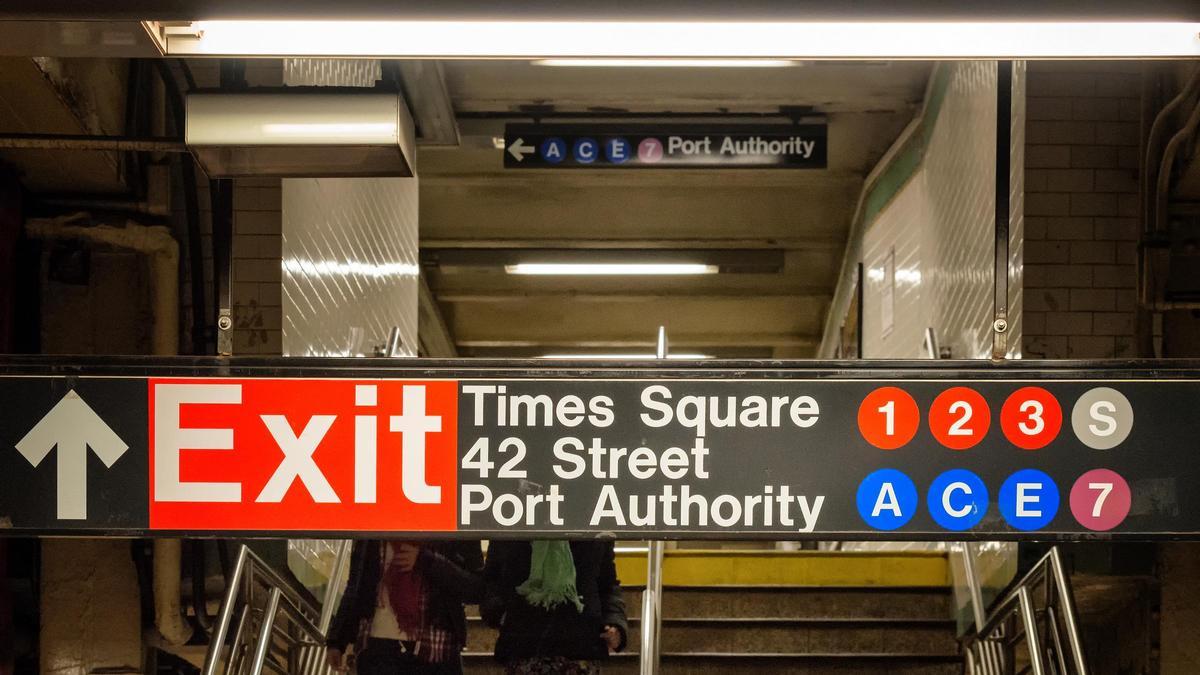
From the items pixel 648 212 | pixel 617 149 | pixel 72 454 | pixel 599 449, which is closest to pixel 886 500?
pixel 599 449

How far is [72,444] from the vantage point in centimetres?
305

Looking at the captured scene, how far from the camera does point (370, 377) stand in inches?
120

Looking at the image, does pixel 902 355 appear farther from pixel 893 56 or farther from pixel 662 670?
pixel 893 56

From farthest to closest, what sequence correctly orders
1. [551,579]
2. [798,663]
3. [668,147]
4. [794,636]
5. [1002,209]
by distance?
[668,147], [794,636], [798,663], [551,579], [1002,209]

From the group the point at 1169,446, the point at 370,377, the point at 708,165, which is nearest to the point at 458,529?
the point at 370,377

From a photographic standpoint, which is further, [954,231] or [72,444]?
[954,231]

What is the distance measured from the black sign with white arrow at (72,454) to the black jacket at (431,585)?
4.98 feet

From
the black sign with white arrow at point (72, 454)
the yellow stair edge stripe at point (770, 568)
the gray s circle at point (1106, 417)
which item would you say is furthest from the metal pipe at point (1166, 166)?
the black sign with white arrow at point (72, 454)

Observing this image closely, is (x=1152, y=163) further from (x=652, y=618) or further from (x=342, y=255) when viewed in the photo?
(x=342, y=255)

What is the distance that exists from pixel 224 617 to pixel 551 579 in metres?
1.05

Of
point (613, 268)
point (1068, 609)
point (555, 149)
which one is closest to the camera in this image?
point (1068, 609)

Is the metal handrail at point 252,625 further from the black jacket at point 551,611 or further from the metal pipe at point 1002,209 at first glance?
the metal pipe at point 1002,209

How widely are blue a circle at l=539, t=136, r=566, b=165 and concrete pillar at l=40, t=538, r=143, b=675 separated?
4.22 meters

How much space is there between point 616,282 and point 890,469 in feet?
37.2
